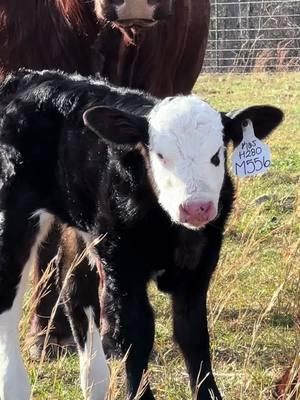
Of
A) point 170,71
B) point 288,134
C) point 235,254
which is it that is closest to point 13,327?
point 235,254

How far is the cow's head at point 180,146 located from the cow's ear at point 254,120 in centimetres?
3

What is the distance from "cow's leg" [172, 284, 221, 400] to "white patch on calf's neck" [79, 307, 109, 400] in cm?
34

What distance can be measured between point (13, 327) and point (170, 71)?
1951 millimetres

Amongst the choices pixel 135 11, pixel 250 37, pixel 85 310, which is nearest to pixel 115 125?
pixel 135 11

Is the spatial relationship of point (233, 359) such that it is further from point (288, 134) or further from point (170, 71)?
point (288, 134)

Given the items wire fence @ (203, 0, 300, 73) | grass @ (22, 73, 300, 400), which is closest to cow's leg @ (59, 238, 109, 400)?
grass @ (22, 73, 300, 400)

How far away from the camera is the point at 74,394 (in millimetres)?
3615

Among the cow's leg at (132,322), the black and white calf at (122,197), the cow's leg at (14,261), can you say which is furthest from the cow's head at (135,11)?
the cow's leg at (132,322)

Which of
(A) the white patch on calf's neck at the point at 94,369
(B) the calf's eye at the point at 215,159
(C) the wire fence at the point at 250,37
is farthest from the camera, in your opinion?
(C) the wire fence at the point at 250,37

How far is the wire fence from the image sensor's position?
52.7ft

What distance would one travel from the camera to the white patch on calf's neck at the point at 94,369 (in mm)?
3449

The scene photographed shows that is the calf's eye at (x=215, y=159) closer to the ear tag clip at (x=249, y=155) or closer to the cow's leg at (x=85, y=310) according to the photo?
the ear tag clip at (x=249, y=155)

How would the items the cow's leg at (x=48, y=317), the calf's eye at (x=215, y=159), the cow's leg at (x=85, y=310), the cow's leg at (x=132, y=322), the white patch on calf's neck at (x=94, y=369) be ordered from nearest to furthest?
the calf's eye at (x=215, y=159), the cow's leg at (x=132, y=322), the white patch on calf's neck at (x=94, y=369), the cow's leg at (x=85, y=310), the cow's leg at (x=48, y=317)

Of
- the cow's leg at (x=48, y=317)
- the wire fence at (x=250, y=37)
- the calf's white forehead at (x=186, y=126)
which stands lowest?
the wire fence at (x=250, y=37)
